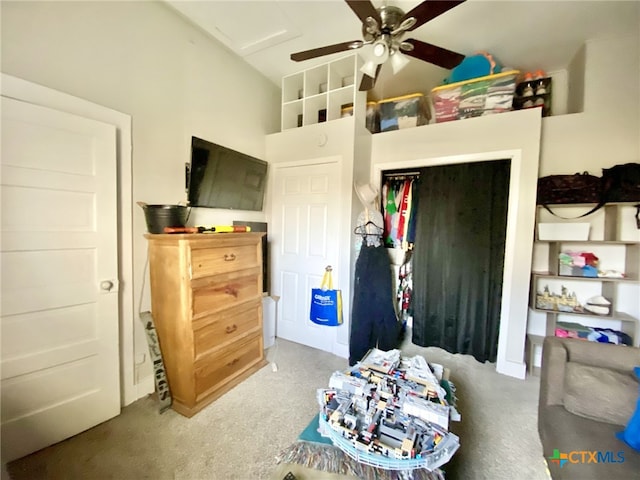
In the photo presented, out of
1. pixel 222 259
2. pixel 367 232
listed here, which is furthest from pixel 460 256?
pixel 222 259

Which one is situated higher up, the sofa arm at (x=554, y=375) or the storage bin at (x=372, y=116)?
the storage bin at (x=372, y=116)

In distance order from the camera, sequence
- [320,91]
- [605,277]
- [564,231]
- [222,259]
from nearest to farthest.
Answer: [222,259], [605,277], [564,231], [320,91]

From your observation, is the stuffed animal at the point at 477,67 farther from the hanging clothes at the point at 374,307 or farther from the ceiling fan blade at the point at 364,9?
the hanging clothes at the point at 374,307

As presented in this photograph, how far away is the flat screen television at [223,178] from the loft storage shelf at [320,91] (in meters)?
0.72

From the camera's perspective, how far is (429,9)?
4.20ft

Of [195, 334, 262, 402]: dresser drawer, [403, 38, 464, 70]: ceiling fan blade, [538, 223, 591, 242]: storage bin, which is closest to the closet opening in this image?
[538, 223, 591, 242]: storage bin

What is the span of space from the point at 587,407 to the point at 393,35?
2.20 metres

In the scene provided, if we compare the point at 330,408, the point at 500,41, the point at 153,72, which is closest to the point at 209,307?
the point at 330,408

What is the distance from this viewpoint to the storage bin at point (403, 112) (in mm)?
2488

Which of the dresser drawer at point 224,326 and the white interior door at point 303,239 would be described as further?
the white interior door at point 303,239

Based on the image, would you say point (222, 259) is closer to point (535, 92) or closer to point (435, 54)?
point (435, 54)

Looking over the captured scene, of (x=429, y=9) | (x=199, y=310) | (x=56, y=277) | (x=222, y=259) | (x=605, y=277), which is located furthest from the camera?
(x=605, y=277)

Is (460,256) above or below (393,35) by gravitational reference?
below

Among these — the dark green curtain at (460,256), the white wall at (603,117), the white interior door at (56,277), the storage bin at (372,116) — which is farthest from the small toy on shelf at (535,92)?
the white interior door at (56,277)
